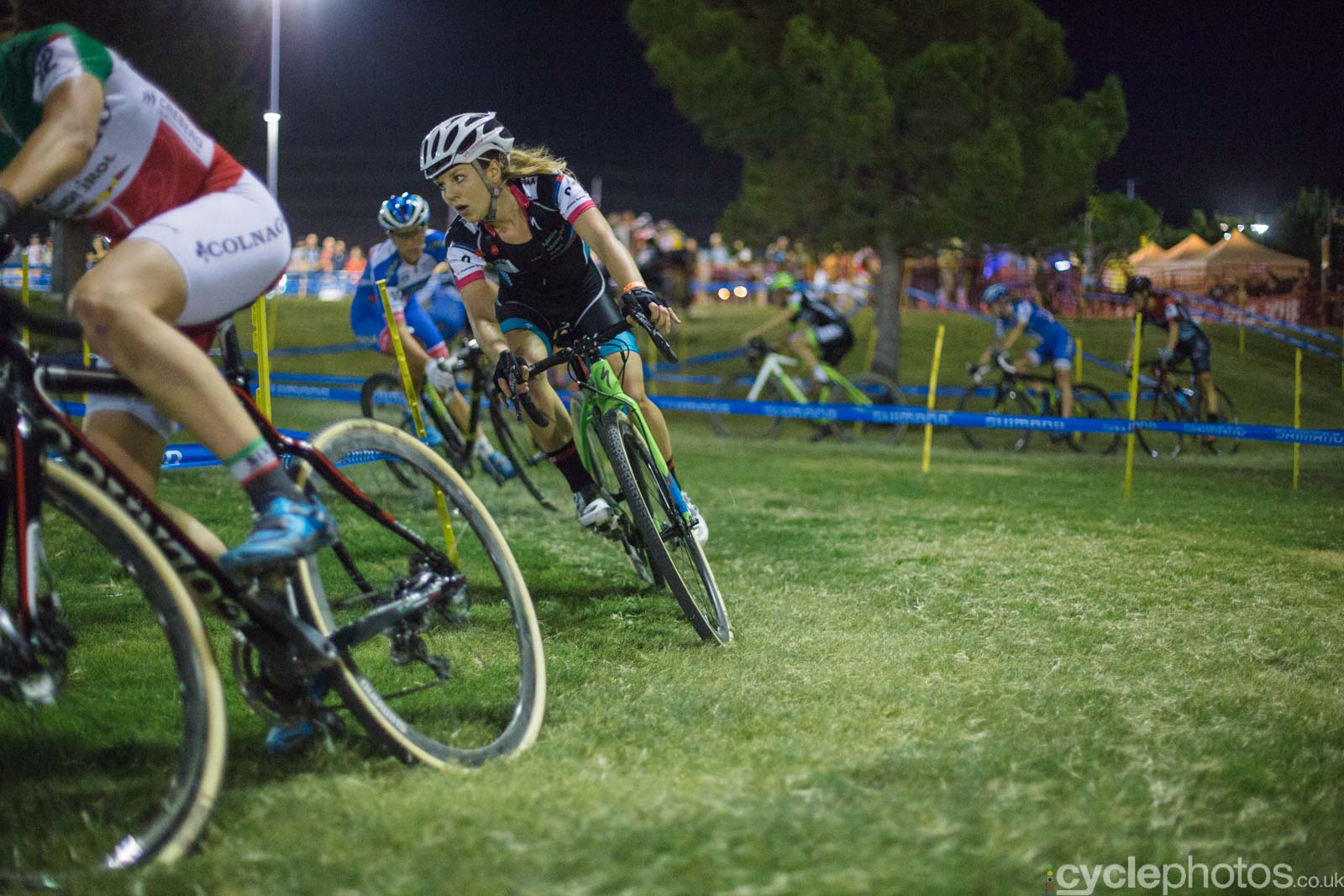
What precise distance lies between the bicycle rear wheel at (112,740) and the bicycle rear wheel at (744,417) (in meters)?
10.9

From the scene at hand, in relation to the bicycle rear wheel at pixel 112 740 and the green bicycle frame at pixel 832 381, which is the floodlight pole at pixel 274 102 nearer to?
the bicycle rear wheel at pixel 112 740

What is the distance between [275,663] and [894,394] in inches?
Result: 487

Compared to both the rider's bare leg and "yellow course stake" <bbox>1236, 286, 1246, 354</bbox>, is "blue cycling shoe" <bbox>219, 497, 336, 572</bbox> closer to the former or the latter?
the rider's bare leg

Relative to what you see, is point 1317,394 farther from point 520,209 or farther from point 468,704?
point 468,704

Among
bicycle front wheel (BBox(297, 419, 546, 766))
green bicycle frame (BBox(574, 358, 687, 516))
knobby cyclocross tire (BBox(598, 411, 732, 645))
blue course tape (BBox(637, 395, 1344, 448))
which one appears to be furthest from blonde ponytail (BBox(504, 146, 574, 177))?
blue course tape (BBox(637, 395, 1344, 448))

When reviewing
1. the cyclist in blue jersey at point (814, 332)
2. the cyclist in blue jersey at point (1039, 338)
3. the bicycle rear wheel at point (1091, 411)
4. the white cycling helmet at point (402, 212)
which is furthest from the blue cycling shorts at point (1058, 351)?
the white cycling helmet at point (402, 212)

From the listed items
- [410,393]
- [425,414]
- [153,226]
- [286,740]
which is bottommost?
[286,740]

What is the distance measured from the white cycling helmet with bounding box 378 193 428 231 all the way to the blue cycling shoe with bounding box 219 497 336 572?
4.93m

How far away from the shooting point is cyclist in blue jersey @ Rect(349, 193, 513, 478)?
24.2ft

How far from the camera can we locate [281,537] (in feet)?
8.59

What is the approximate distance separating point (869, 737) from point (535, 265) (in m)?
2.81

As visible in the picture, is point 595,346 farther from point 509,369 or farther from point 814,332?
point 814,332

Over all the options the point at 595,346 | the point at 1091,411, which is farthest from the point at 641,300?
the point at 1091,411

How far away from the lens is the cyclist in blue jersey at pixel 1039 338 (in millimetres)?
13797
